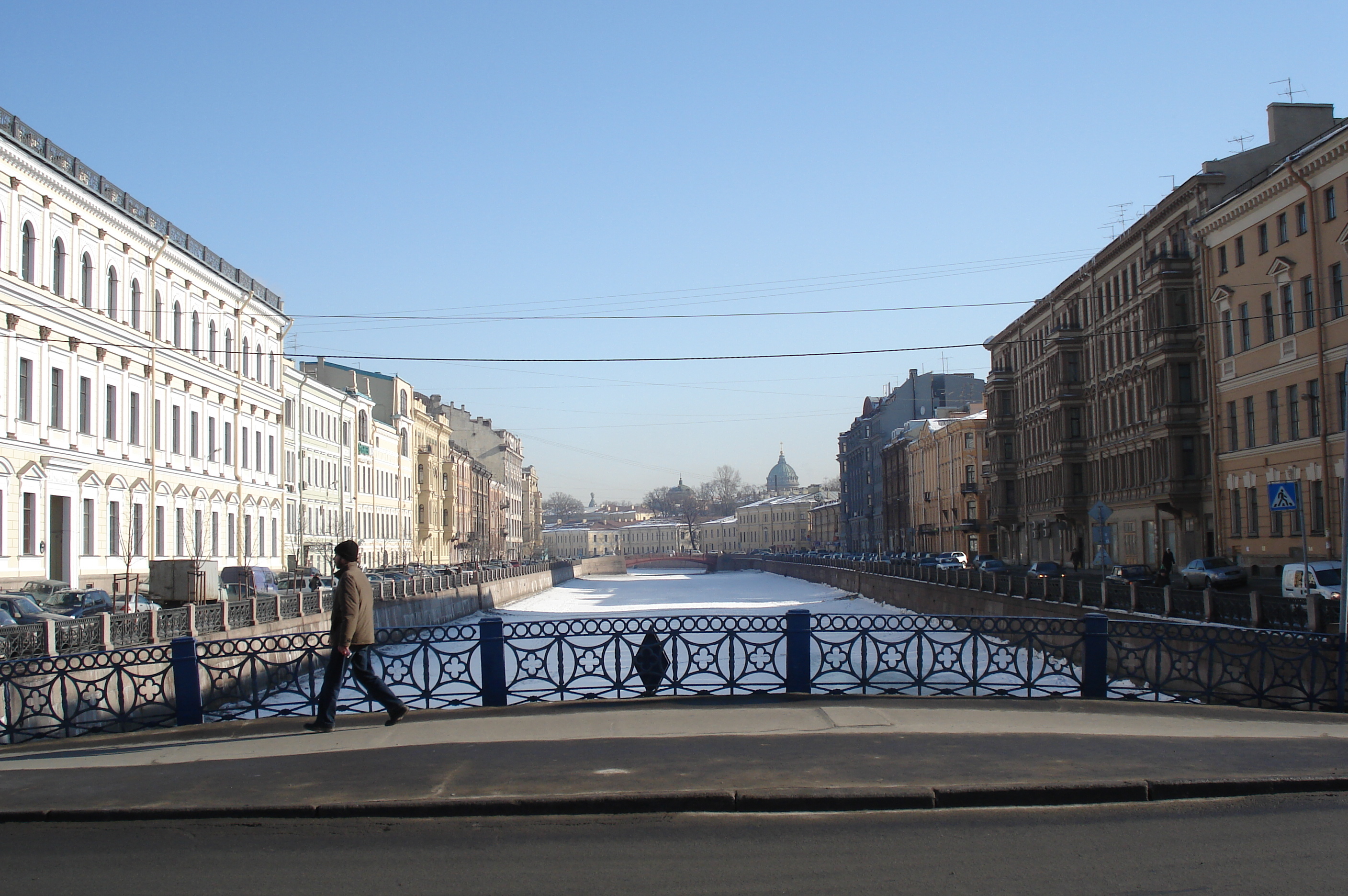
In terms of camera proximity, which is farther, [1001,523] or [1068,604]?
[1001,523]

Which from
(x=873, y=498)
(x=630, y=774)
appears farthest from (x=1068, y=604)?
(x=873, y=498)

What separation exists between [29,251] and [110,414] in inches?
287

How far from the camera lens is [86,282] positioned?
37844mm

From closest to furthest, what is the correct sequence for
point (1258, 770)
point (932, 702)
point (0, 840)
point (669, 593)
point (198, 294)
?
point (0, 840) → point (1258, 770) → point (932, 702) → point (198, 294) → point (669, 593)

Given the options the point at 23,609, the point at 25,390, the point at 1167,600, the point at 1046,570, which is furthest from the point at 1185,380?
the point at 25,390

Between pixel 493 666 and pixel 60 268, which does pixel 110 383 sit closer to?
pixel 60 268

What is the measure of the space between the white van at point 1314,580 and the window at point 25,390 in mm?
33132

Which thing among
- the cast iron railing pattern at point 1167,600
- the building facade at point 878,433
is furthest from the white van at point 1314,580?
the building facade at point 878,433

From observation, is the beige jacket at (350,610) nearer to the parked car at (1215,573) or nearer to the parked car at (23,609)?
the parked car at (23,609)

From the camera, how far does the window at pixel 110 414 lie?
1543 inches

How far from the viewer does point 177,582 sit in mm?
33594

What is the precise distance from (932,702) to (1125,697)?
237 centimetres

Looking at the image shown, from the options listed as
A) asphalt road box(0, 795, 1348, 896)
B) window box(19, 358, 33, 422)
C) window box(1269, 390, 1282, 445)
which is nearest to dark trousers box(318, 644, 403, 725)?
asphalt road box(0, 795, 1348, 896)

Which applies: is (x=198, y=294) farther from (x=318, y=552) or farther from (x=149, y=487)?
(x=318, y=552)
